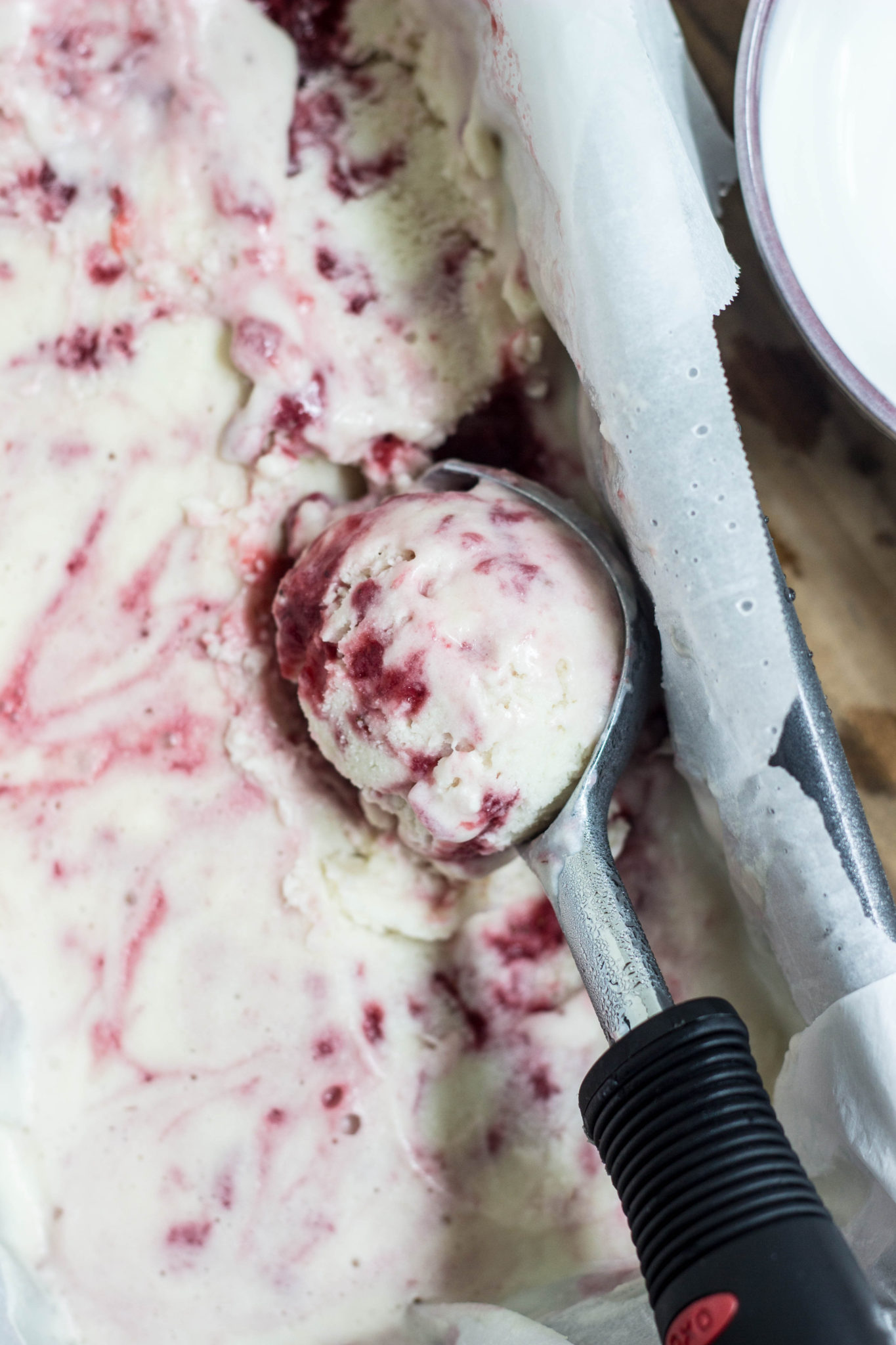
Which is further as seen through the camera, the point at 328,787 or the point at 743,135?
the point at 328,787

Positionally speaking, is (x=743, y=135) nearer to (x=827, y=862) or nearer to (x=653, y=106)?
(x=653, y=106)

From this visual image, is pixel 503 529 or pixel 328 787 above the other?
pixel 503 529

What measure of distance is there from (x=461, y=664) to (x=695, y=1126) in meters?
0.32

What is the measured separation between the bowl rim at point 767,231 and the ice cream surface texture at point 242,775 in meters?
0.19

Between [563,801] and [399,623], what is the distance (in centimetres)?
17

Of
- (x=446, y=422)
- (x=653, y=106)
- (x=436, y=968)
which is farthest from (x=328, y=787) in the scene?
(x=653, y=106)

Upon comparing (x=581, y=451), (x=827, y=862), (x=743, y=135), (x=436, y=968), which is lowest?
(x=436, y=968)

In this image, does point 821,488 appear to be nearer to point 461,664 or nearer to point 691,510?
point 691,510

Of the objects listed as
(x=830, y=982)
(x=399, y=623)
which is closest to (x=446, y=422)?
(x=399, y=623)

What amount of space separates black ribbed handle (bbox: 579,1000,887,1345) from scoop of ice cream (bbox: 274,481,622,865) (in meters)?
0.19

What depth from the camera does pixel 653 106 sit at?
2.38 feet

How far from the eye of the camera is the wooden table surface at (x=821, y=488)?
2.90 feet

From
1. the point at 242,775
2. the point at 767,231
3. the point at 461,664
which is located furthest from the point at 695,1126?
the point at 767,231

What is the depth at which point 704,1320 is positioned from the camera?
0.60 metres
